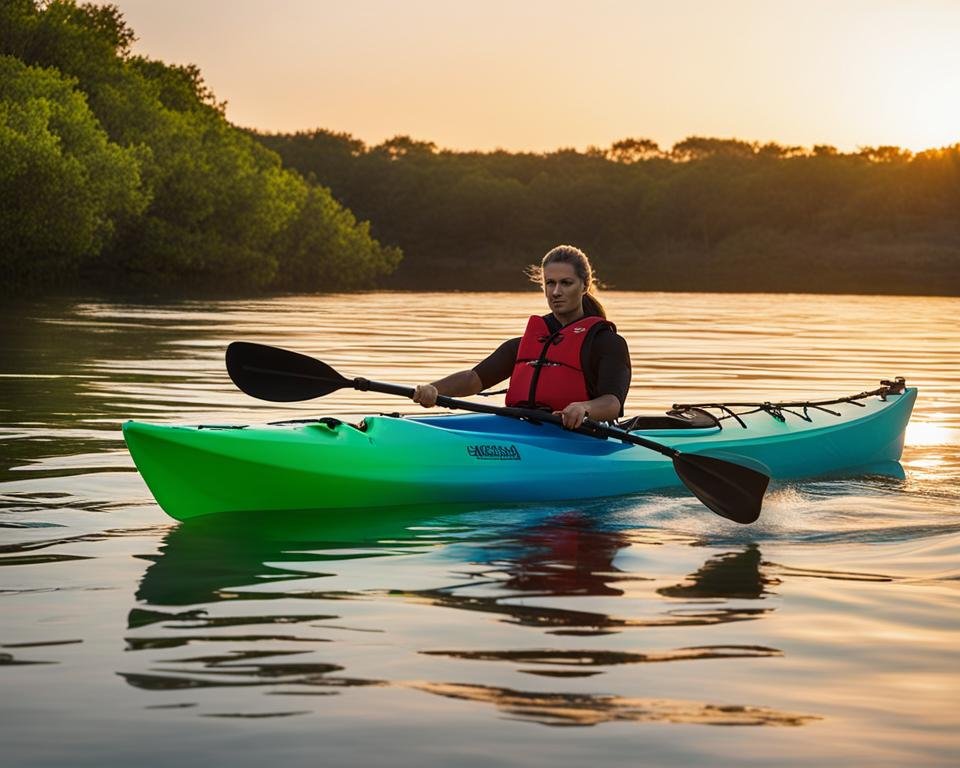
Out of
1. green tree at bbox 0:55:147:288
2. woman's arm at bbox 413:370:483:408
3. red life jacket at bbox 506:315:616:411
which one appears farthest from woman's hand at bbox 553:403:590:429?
green tree at bbox 0:55:147:288

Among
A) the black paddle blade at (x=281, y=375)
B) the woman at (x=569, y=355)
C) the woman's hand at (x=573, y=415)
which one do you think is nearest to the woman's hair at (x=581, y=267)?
the woman at (x=569, y=355)

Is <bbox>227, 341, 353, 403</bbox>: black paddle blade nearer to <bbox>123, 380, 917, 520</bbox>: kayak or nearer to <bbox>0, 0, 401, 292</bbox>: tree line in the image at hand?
<bbox>123, 380, 917, 520</bbox>: kayak

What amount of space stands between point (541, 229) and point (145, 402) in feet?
A: 266

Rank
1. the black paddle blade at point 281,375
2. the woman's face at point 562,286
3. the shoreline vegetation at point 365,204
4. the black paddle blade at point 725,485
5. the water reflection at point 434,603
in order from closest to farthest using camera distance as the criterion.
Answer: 1. the water reflection at point 434,603
2. the black paddle blade at point 725,485
3. the woman's face at point 562,286
4. the black paddle blade at point 281,375
5. the shoreline vegetation at point 365,204

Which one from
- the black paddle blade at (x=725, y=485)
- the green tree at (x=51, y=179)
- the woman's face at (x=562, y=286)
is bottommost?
the black paddle blade at (x=725, y=485)

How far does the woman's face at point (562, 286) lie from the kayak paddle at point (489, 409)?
1.82 feet

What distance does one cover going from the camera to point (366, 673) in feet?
13.5

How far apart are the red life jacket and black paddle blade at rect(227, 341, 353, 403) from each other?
905 mm

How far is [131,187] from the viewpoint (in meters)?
38.8

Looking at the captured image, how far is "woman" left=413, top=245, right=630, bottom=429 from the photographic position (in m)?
7.24

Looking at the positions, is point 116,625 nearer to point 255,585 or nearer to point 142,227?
point 255,585

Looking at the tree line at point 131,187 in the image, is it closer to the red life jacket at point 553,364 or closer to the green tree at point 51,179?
the green tree at point 51,179

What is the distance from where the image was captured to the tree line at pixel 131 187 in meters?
33.7

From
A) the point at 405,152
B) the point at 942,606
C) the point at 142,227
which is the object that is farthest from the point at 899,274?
the point at 942,606
